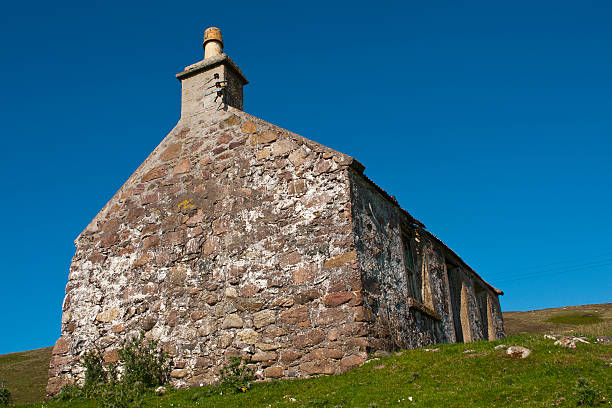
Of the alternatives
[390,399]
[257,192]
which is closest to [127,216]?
[257,192]

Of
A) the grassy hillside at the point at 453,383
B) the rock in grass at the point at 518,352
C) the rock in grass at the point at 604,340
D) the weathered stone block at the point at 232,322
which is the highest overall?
the weathered stone block at the point at 232,322

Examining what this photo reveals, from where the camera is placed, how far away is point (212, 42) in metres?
15.2

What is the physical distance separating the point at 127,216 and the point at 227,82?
4.22 metres

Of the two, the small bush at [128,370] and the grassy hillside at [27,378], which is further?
the grassy hillside at [27,378]

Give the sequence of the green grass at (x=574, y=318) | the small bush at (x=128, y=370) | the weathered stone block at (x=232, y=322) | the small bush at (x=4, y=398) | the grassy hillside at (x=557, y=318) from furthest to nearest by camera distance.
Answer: the green grass at (x=574, y=318)
the grassy hillside at (x=557, y=318)
the small bush at (x=4, y=398)
the small bush at (x=128, y=370)
the weathered stone block at (x=232, y=322)

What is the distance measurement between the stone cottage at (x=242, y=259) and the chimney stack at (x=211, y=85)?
0.04 metres

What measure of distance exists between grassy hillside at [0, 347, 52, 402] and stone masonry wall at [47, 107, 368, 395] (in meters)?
7.35

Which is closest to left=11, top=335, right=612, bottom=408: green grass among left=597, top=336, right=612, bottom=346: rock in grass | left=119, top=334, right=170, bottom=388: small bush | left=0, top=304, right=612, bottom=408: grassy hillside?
left=0, top=304, right=612, bottom=408: grassy hillside

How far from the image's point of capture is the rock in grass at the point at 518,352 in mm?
8516

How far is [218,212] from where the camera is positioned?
12.2m

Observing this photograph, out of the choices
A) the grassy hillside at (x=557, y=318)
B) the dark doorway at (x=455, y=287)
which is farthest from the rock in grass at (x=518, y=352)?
the grassy hillside at (x=557, y=318)

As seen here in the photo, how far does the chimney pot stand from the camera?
49.4ft

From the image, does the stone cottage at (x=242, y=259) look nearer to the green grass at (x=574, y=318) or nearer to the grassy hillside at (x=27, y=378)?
the grassy hillside at (x=27, y=378)

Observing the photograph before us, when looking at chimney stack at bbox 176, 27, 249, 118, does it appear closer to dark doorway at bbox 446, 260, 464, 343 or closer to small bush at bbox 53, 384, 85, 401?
small bush at bbox 53, 384, 85, 401
